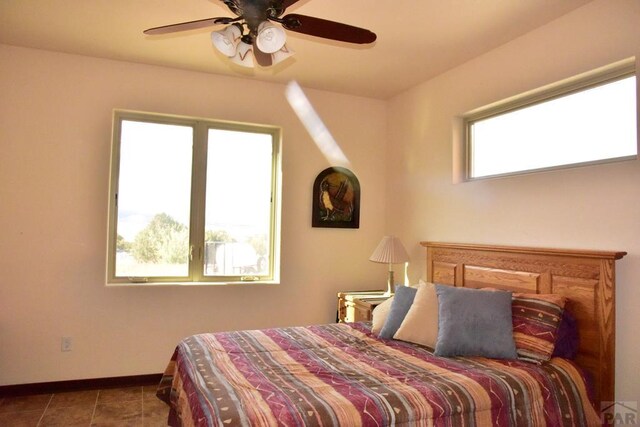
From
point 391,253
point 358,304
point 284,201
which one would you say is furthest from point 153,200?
point 391,253

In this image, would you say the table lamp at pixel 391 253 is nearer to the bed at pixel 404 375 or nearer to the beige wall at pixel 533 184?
the beige wall at pixel 533 184

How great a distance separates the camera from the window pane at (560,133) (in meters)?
2.35

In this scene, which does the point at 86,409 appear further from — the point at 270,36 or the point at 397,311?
the point at 270,36

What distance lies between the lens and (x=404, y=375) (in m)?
1.95

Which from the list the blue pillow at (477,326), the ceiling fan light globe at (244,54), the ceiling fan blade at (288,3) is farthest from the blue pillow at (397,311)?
the ceiling fan blade at (288,3)

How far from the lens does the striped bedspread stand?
1.59 metres

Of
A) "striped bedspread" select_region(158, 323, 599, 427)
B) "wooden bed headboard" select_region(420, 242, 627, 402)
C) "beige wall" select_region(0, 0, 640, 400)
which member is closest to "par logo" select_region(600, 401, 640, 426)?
"wooden bed headboard" select_region(420, 242, 627, 402)

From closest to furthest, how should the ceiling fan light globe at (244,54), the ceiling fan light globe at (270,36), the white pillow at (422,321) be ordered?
the ceiling fan light globe at (270,36) → the ceiling fan light globe at (244,54) → the white pillow at (422,321)

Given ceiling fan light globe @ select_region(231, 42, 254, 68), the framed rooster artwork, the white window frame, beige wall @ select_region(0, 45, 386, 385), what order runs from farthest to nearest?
the framed rooster artwork < beige wall @ select_region(0, 45, 386, 385) < the white window frame < ceiling fan light globe @ select_region(231, 42, 254, 68)

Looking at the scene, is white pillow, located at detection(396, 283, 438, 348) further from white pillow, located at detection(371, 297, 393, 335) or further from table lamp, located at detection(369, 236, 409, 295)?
table lamp, located at detection(369, 236, 409, 295)

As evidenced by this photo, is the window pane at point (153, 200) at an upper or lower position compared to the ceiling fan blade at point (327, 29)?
lower

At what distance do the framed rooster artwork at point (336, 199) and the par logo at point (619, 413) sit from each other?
2.49 metres

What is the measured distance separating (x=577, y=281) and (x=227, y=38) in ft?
7.34

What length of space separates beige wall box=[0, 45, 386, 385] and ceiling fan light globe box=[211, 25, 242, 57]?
1.90m
